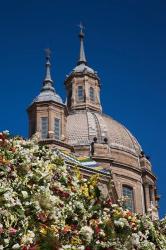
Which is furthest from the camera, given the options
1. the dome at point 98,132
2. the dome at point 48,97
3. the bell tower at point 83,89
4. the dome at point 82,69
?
the dome at point 82,69

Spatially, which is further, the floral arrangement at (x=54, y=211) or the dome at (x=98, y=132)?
the dome at (x=98, y=132)

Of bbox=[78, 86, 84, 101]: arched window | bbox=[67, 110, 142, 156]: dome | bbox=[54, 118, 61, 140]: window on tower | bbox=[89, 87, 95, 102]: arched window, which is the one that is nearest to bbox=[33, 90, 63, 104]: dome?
bbox=[54, 118, 61, 140]: window on tower

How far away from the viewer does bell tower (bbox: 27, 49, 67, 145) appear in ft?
146

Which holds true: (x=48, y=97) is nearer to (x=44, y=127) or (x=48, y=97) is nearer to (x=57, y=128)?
(x=44, y=127)

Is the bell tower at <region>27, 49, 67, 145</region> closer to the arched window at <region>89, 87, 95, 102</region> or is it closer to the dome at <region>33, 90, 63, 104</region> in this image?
the dome at <region>33, 90, 63, 104</region>

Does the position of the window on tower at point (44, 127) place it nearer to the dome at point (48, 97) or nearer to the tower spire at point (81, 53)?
the dome at point (48, 97)

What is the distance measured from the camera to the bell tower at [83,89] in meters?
55.9

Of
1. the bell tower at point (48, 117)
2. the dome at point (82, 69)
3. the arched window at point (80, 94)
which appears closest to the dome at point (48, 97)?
the bell tower at point (48, 117)

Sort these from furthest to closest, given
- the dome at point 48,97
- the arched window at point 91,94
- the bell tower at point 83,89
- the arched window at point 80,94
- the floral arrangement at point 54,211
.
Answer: the arched window at point 91,94 < the arched window at point 80,94 < the bell tower at point 83,89 < the dome at point 48,97 < the floral arrangement at point 54,211

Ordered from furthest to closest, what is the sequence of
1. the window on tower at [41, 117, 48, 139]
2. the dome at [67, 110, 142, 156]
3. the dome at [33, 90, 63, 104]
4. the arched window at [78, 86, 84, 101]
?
the arched window at [78, 86, 84, 101], the dome at [67, 110, 142, 156], the dome at [33, 90, 63, 104], the window on tower at [41, 117, 48, 139]

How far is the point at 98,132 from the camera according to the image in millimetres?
48531

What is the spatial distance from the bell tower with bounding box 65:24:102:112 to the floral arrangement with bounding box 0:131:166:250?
44942 millimetres

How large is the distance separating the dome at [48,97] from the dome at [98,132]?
11.2ft

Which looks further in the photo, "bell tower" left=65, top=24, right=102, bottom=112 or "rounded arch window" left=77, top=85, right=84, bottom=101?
"rounded arch window" left=77, top=85, right=84, bottom=101
